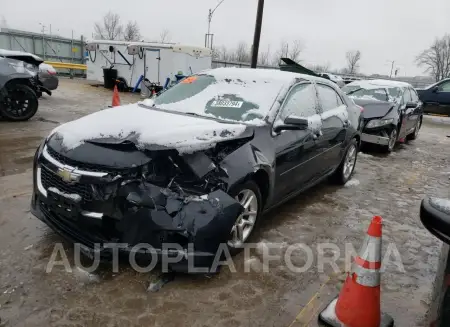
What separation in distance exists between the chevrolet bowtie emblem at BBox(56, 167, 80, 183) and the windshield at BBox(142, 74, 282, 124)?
1.45 meters

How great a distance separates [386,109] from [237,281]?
6.59 metres

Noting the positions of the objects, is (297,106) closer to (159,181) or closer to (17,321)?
(159,181)

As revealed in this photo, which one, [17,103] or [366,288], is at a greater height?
[366,288]

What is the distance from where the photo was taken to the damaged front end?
2.58 metres

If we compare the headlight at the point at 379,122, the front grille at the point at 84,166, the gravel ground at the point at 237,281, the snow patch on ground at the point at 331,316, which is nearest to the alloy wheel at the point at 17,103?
the gravel ground at the point at 237,281

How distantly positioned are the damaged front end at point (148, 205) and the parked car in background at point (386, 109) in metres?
6.15

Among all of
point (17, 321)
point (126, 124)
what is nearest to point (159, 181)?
point (126, 124)

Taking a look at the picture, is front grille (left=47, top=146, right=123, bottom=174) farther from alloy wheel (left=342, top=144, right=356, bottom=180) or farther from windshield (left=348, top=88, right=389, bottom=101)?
windshield (left=348, top=88, right=389, bottom=101)

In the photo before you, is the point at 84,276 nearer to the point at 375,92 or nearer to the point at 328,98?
the point at 328,98

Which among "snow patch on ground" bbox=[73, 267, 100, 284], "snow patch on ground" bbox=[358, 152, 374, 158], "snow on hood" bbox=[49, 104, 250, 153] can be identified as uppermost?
"snow on hood" bbox=[49, 104, 250, 153]

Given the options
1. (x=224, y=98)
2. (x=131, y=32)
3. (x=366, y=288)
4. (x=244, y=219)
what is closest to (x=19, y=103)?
(x=224, y=98)

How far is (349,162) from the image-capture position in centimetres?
578

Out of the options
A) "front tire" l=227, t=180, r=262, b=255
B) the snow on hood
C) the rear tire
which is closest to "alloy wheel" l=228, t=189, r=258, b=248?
"front tire" l=227, t=180, r=262, b=255

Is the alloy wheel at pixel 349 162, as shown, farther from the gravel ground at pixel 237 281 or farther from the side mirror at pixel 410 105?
the side mirror at pixel 410 105
